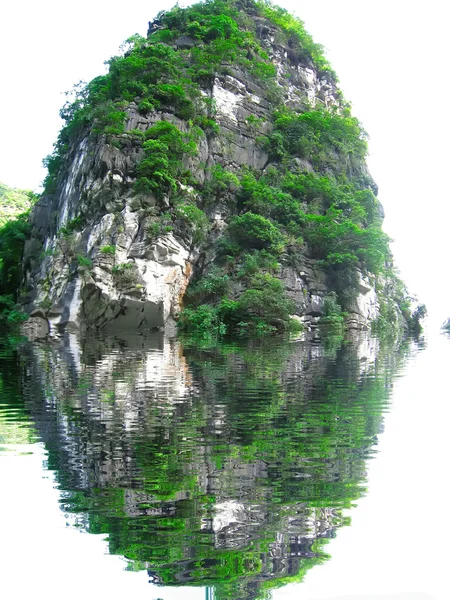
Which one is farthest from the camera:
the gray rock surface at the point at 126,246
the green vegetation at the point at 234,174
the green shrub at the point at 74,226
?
the green shrub at the point at 74,226

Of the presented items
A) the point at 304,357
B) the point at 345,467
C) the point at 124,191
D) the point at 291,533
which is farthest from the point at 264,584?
the point at 124,191

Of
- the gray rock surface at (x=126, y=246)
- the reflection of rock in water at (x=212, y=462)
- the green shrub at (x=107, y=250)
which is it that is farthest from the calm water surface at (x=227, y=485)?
the green shrub at (x=107, y=250)

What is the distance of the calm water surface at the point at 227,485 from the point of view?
2.94 m

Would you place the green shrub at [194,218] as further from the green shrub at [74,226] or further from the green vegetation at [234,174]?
the green shrub at [74,226]

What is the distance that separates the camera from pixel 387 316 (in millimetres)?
35000

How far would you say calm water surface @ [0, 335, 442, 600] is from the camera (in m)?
2.94

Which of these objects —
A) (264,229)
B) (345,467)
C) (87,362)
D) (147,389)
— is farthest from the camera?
(264,229)

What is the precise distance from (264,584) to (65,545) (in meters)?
1.27

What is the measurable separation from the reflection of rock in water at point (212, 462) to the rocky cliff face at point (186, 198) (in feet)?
56.3

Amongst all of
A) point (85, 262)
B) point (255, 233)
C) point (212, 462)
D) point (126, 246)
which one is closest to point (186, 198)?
point (255, 233)

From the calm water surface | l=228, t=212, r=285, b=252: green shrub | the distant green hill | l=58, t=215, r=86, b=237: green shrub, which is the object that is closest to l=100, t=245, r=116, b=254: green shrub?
l=58, t=215, r=86, b=237: green shrub

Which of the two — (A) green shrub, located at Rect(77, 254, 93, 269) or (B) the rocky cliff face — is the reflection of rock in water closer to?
(A) green shrub, located at Rect(77, 254, 93, 269)

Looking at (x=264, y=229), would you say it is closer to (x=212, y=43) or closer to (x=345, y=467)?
(x=212, y=43)

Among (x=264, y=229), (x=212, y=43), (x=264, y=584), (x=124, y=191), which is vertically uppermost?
(x=212, y=43)
